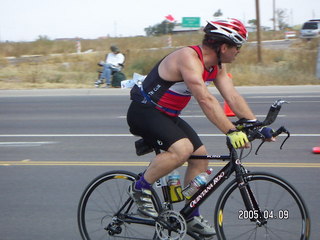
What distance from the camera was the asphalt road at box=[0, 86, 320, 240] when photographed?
6.14 m

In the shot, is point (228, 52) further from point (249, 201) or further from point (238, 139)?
point (249, 201)

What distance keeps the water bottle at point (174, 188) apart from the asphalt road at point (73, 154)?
1300mm

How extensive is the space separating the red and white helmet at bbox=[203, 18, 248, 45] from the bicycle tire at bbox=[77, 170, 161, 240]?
1260mm

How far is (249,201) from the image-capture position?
428cm

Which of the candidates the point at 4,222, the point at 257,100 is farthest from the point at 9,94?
the point at 4,222

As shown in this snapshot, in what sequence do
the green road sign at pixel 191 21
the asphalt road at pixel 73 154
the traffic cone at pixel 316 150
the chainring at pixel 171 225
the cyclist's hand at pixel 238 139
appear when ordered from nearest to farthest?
the cyclist's hand at pixel 238 139 < the chainring at pixel 171 225 < the asphalt road at pixel 73 154 < the traffic cone at pixel 316 150 < the green road sign at pixel 191 21

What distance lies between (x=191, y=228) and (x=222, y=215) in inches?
12.1

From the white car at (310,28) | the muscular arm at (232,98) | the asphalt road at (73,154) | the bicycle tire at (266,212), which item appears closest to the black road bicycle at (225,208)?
the bicycle tire at (266,212)

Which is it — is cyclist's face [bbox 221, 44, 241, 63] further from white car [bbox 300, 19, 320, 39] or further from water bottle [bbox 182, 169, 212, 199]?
white car [bbox 300, 19, 320, 39]

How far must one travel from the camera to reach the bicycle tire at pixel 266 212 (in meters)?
4.26

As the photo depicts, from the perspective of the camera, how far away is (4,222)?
19.5 ft

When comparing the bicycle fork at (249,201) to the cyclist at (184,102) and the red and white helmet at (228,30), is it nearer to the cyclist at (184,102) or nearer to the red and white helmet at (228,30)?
the cyclist at (184,102)

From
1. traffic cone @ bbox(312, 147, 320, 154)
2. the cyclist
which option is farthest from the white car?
the cyclist

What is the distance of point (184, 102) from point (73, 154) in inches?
204
